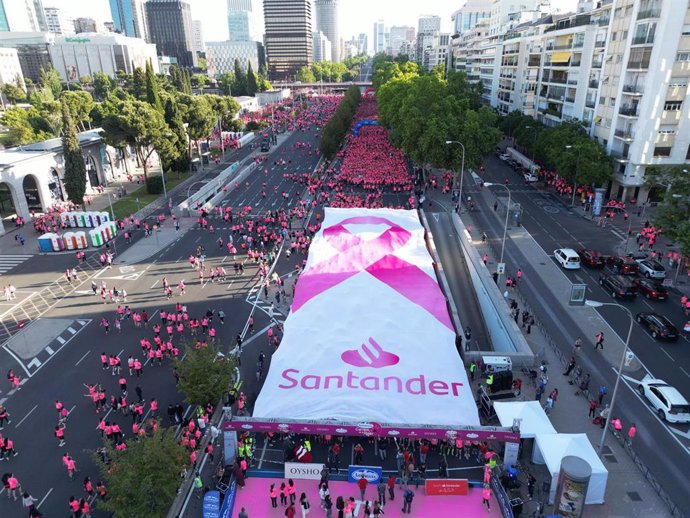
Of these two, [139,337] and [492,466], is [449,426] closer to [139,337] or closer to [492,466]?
[492,466]

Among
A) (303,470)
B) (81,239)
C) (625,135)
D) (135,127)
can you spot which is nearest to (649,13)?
(625,135)

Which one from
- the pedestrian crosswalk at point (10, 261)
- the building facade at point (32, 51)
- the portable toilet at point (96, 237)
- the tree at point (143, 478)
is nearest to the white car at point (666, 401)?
the tree at point (143, 478)

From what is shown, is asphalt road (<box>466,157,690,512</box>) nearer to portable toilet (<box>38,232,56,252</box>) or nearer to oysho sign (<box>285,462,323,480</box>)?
oysho sign (<box>285,462,323,480</box>)

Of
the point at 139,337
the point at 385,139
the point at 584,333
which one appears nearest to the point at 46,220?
the point at 139,337

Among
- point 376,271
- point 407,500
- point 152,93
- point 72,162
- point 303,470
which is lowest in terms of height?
point 407,500

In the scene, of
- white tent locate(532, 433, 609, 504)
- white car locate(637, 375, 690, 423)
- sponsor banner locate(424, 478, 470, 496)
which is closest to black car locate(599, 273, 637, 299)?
white car locate(637, 375, 690, 423)

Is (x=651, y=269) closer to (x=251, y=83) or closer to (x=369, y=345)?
(x=369, y=345)

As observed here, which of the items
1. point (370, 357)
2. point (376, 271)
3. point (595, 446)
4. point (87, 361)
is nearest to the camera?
point (595, 446)
